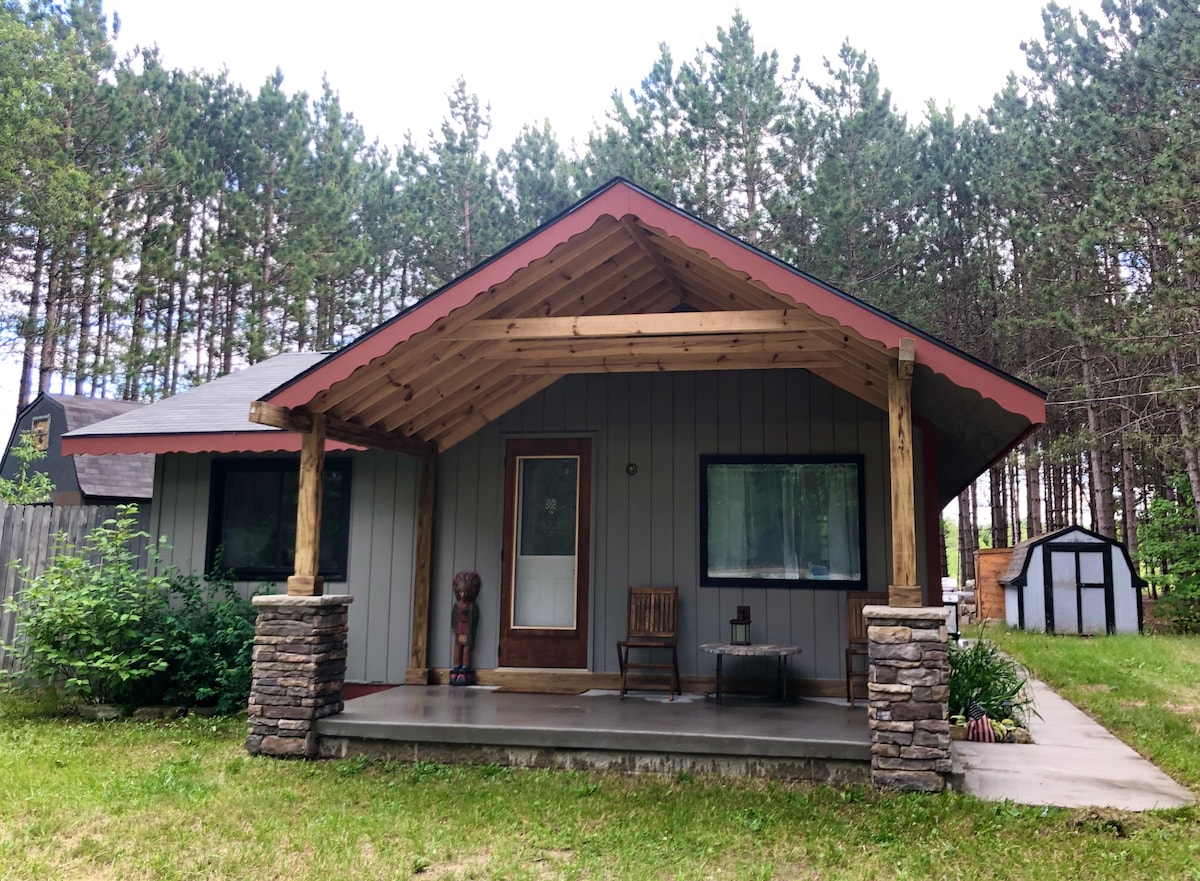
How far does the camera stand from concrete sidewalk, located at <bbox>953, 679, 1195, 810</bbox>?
14.4 feet

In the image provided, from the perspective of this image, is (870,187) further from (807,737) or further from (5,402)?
(5,402)

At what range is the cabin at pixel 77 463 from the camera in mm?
12719

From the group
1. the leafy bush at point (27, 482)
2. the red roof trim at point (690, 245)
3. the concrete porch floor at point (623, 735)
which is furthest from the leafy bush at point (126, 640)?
the leafy bush at point (27, 482)

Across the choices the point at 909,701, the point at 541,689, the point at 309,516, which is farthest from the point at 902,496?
the point at 309,516

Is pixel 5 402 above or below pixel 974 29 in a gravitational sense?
below

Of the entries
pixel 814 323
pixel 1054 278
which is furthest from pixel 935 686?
pixel 1054 278

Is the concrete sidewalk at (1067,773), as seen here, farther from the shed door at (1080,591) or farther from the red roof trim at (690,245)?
the shed door at (1080,591)

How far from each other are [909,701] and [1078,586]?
1087 centimetres

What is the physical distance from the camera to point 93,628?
655cm

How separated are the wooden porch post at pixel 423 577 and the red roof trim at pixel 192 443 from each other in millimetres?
667

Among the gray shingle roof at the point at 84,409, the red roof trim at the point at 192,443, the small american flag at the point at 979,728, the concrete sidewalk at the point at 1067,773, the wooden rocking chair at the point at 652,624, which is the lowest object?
the concrete sidewalk at the point at 1067,773

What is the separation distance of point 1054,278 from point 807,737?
12362 mm

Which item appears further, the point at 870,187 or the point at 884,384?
the point at 870,187

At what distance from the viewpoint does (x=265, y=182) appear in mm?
19000
